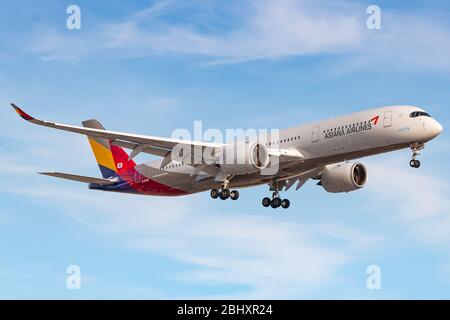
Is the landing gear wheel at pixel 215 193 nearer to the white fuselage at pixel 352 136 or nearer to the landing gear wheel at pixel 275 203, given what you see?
the white fuselage at pixel 352 136

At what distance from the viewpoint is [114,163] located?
63000mm

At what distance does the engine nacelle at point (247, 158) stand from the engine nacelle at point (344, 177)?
23.1ft

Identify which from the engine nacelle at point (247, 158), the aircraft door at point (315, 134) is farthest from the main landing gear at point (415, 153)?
the engine nacelle at point (247, 158)

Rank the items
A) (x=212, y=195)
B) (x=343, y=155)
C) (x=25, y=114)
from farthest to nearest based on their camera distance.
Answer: (x=212, y=195) → (x=343, y=155) → (x=25, y=114)

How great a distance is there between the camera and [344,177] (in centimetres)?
5578

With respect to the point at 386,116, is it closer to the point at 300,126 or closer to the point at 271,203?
the point at 300,126

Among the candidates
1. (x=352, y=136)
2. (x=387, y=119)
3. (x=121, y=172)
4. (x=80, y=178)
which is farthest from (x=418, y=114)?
(x=80, y=178)

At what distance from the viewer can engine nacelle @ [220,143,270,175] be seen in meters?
50.5

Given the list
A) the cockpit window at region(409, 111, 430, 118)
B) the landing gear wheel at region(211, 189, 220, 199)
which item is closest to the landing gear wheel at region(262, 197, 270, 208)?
the landing gear wheel at region(211, 189, 220, 199)

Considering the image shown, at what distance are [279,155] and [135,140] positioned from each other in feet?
27.3

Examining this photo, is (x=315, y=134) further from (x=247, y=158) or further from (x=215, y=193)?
(x=215, y=193)

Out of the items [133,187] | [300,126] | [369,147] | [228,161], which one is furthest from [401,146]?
[133,187]

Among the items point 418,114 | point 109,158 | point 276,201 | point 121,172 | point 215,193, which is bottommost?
point 215,193

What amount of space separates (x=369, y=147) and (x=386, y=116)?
1939 millimetres
